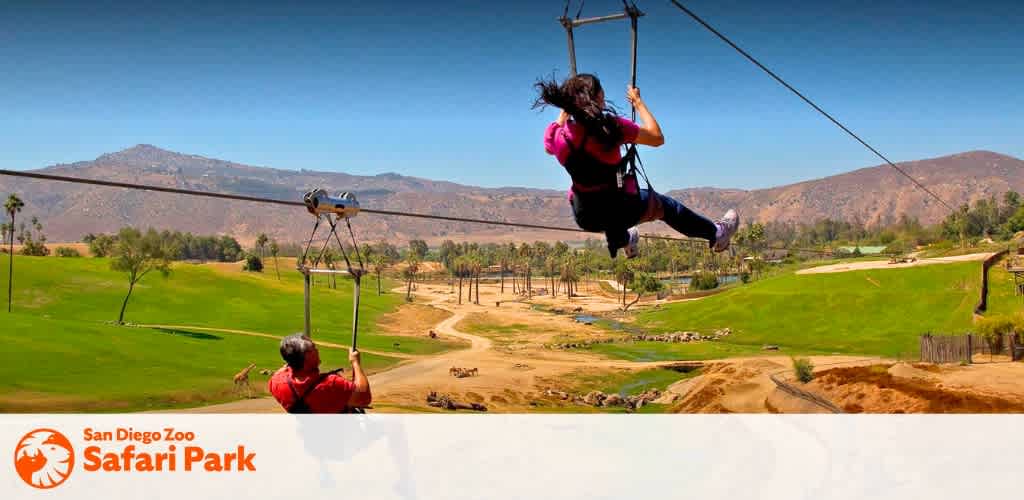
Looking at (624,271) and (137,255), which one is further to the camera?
(624,271)

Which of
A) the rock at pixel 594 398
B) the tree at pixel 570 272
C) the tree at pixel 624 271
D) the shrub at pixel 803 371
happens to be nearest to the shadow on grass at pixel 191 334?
the rock at pixel 594 398

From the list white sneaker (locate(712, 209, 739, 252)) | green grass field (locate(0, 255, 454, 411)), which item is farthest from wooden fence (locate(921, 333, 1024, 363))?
white sneaker (locate(712, 209, 739, 252))

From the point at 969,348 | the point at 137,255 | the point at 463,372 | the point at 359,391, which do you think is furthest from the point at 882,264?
the point at 359,391

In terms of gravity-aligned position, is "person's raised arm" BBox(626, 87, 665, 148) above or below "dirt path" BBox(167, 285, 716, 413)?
above

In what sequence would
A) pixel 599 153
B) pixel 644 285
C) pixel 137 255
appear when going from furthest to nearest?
pixel 644 285
pixel 137 255
pixel 599 153

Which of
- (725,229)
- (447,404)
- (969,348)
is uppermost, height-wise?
(725,229)

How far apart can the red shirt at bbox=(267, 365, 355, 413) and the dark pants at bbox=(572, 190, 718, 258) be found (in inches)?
64.0

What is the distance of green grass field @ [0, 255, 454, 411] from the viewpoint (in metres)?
46.4

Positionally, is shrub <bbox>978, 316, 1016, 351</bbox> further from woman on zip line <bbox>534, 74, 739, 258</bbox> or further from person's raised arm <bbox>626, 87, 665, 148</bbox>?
person's raised arm <bbox>626, 87, 665, 148</bbox>

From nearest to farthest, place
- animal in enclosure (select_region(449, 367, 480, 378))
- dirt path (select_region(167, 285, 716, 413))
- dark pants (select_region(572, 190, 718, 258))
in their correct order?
dark pants (select_region(572, 190, 718, 258)) < dirt path (select_region(167, 285, 716, 413)) < animal in enclosure (select_region(449, 367, 480, 378))

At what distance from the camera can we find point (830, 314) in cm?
8594

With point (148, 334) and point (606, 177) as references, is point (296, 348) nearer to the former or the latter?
point (606, 177)
